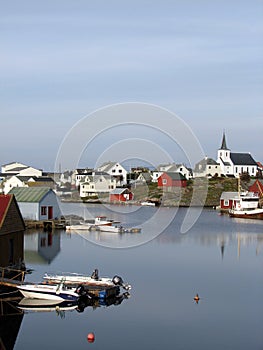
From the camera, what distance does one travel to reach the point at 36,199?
26.8 m

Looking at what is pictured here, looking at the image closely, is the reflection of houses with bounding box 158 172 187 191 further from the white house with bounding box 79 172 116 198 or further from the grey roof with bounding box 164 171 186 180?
the white house with bounding box 79 172 116 198

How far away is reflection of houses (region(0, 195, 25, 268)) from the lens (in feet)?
46.0

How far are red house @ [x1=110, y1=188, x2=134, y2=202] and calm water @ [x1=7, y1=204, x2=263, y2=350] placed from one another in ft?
83.6

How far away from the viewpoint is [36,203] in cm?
2670

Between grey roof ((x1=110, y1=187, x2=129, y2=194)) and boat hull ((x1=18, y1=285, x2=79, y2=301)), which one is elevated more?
grey roof ((x1=110, y1=187, x2=129, y2=194))

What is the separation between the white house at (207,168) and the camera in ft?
197

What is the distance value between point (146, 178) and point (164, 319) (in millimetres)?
47434

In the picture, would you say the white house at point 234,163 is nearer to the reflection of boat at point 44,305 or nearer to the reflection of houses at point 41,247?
the reflection of houses at point 41,247

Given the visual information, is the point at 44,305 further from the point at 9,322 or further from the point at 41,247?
the point at 41,247

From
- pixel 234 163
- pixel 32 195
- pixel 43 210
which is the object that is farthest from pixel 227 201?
pixel 234 163

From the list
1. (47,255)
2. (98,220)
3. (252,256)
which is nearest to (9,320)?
(47,255)

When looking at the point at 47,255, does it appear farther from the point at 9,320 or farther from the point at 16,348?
the point at 16,348

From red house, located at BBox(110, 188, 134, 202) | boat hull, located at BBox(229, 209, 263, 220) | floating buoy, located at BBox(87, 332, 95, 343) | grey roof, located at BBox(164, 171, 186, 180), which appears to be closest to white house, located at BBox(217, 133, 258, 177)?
grey roof, located at BBox(164, 171, 186, 180)

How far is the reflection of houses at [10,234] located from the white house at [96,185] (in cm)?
3952
